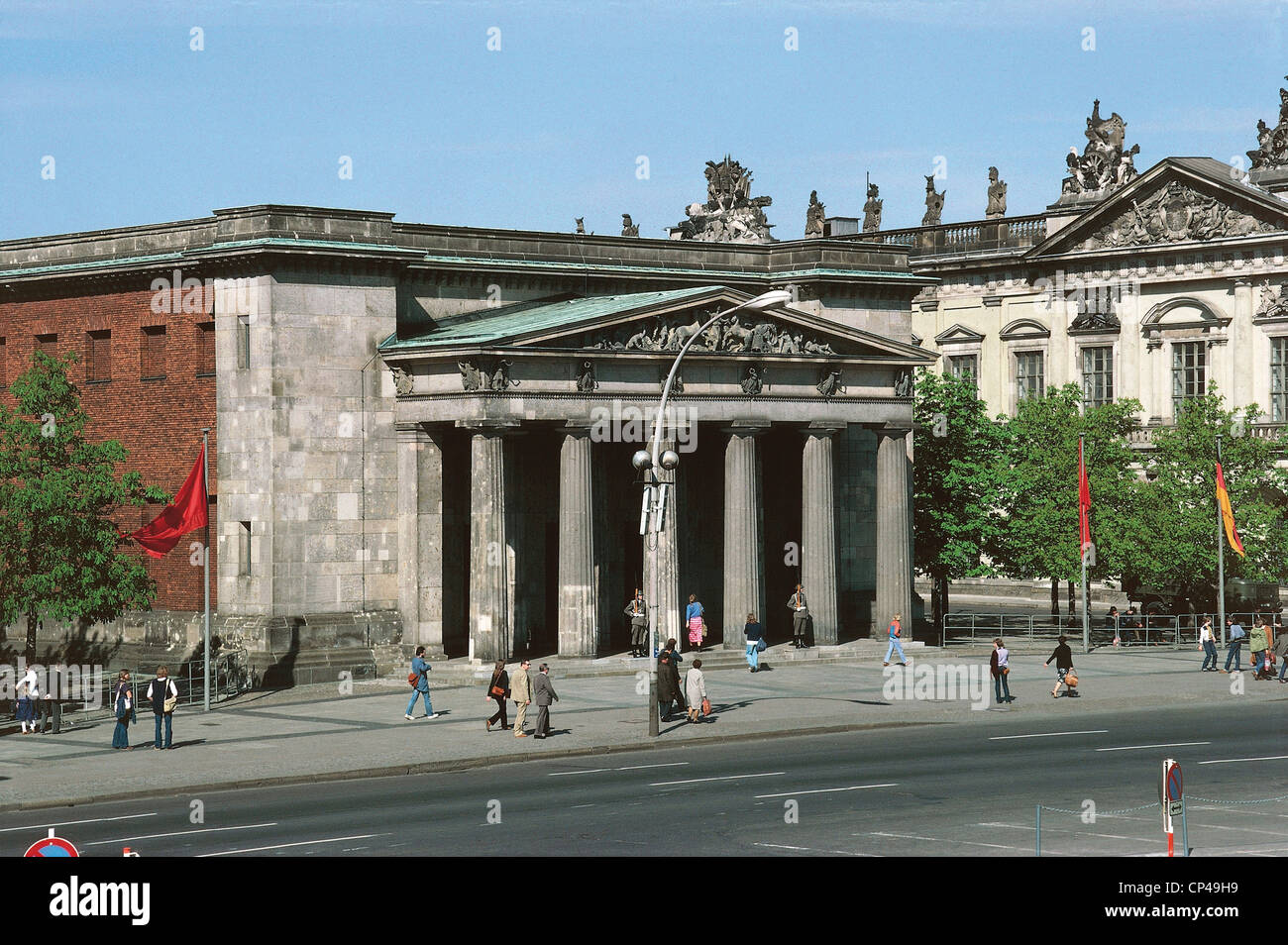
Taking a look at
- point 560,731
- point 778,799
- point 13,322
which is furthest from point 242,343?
point 778,799

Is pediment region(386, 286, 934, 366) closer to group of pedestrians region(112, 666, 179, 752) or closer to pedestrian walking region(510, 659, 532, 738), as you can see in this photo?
pedestrian walking region(510, 659, 532, 738)

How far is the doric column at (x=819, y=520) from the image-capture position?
55.2 m

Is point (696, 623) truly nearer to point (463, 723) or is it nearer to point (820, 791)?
point (463, 723)

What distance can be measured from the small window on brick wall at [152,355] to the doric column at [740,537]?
1778 centimetres

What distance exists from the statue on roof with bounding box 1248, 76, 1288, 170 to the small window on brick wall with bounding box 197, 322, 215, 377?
5778cm

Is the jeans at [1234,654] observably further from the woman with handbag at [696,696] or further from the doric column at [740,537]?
the woman with handbag at [696,696]

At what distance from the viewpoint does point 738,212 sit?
91.1m

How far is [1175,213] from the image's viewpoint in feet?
292

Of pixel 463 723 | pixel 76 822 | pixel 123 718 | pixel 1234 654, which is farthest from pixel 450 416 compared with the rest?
pixel 1234 654

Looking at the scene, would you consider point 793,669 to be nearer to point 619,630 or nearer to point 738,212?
point 619,630

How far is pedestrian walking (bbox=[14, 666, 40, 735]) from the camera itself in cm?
4119

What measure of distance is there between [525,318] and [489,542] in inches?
279

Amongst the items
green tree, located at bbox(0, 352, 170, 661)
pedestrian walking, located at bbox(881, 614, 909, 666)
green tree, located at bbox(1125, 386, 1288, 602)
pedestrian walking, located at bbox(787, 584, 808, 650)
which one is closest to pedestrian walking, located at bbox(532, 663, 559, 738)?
green tree, located at bbox(0, 352, 170, 661)
